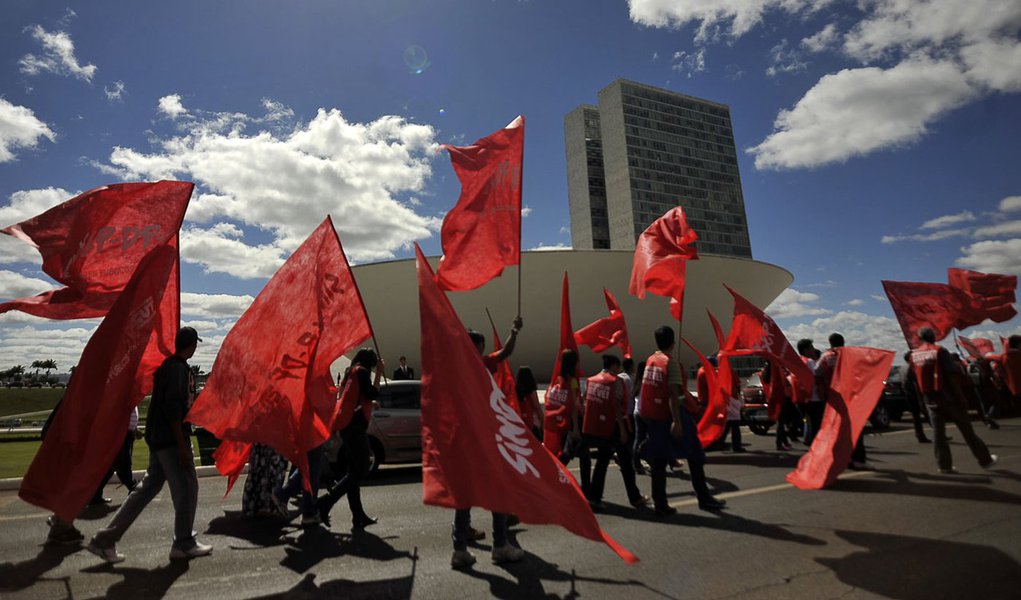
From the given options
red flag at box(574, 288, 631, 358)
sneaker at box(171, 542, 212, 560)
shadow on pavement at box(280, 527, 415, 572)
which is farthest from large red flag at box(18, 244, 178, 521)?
red flag at box(574, 288, 631, 358)

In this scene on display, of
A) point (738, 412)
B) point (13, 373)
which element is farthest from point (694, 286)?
point (13, 373)

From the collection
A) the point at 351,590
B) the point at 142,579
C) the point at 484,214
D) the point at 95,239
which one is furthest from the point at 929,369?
the point at 95,239

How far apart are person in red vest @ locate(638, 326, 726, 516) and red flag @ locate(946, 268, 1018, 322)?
9231mm

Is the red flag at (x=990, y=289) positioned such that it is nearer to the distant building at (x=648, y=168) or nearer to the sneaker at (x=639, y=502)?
the sneaker at (x=639, y=502)

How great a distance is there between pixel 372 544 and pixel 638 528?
2.37m

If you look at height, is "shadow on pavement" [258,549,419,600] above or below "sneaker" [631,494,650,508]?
below

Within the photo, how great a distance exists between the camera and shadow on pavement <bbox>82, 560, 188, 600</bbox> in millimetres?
3566

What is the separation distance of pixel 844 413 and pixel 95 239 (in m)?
7.09

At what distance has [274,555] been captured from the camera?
445cm

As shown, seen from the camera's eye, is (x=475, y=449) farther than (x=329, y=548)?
No

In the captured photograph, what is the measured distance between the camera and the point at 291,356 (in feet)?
15.1

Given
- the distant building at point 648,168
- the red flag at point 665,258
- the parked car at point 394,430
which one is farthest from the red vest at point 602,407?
the distant building at point 648,168

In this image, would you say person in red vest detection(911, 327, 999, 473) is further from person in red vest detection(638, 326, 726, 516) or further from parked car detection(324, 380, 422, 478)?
parked car detection(324, 380, 422, 478)

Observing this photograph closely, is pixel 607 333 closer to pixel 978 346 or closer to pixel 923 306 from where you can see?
pixel 923 306
